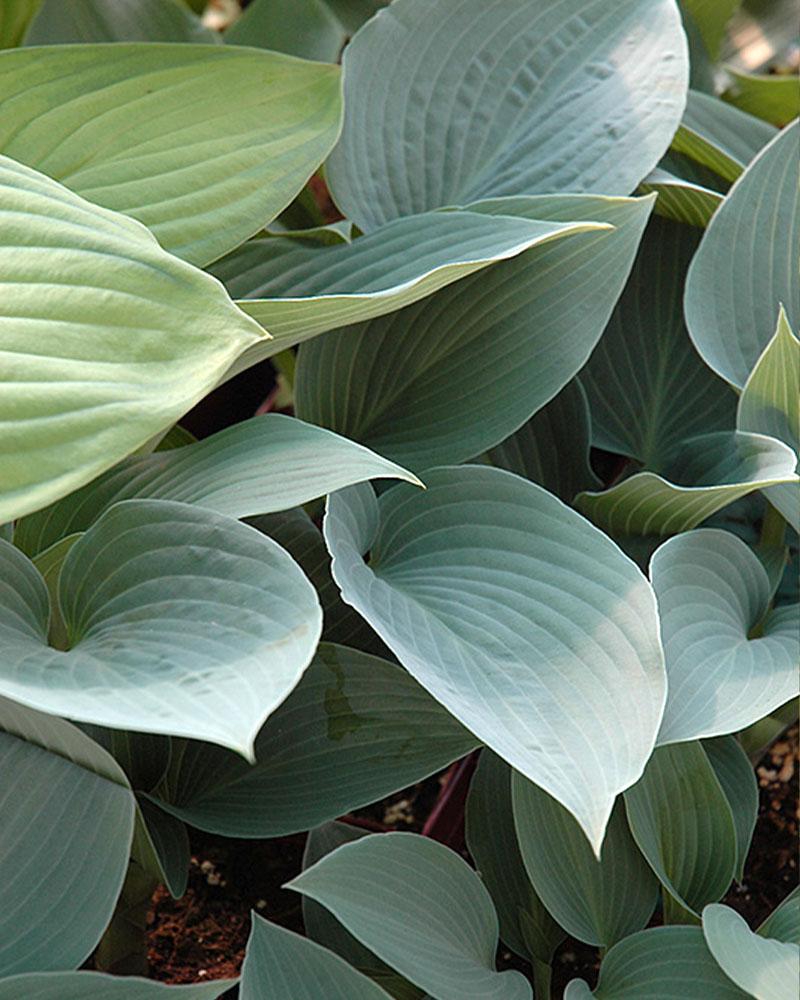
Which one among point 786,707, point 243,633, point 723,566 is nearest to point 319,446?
point 243,633

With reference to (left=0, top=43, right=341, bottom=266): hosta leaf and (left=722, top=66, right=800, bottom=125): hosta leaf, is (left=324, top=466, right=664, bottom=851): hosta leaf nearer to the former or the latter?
(left=0, top=43, right=341, bottom=266): hosta leaf

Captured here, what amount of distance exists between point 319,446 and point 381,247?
0.58ft

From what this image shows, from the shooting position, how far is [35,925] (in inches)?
18.5

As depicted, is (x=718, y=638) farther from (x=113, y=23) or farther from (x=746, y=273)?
(x=113, y=23)

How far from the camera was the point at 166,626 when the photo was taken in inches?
17.1

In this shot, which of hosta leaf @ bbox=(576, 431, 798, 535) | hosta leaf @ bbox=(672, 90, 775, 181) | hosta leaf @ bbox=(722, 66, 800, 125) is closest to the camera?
hosta leaf @ bbox=(576, 431, 798, 535)

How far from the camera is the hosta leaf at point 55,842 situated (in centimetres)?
46

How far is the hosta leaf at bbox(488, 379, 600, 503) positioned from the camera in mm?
724

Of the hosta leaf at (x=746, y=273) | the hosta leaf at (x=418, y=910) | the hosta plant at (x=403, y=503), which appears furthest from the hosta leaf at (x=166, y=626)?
the hosta leaf at (x=746, y=273)

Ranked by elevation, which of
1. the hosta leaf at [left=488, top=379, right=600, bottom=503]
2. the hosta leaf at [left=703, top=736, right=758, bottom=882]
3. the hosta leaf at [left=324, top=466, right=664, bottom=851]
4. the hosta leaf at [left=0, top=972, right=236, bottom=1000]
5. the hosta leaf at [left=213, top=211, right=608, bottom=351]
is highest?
the hosta leaf at [left=213, top=211, right=608, bottom=351]

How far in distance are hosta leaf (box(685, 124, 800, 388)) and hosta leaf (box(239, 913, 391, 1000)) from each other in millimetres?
393

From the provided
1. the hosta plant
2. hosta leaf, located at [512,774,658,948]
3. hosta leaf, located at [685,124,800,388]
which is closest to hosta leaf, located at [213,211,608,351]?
the hosta plant

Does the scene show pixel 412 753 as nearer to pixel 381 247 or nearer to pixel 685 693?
pixel 685 693

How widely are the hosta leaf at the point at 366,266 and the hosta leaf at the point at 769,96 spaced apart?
41cm
